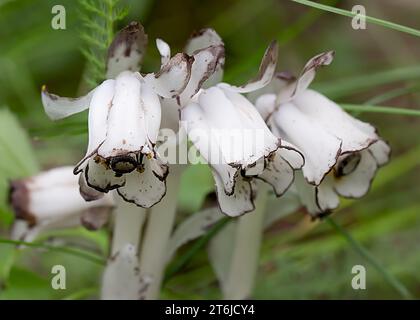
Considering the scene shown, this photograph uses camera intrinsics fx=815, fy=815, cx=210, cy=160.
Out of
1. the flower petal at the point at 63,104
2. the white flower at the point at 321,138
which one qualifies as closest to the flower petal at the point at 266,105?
the white flower at the point at 321,138

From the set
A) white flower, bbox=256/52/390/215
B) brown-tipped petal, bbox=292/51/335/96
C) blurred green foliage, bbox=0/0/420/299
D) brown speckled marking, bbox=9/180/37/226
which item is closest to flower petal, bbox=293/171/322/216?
white flower, bbox=256/52/390/215

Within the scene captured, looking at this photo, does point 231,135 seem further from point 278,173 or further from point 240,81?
point 240,81

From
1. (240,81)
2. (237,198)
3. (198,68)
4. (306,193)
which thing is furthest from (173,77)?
(240,81)

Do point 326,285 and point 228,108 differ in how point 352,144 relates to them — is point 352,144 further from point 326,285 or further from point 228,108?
point 326,285

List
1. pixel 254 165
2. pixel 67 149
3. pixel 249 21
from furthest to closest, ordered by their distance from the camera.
Result: pixel 249 21 → pixel 67 149 → pixel 254 165

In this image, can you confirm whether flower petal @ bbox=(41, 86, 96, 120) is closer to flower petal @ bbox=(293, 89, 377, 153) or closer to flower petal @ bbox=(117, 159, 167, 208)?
flower petal @ bbox=(117, 159, 167, 208)

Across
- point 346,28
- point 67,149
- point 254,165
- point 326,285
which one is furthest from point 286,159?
point 346,28
